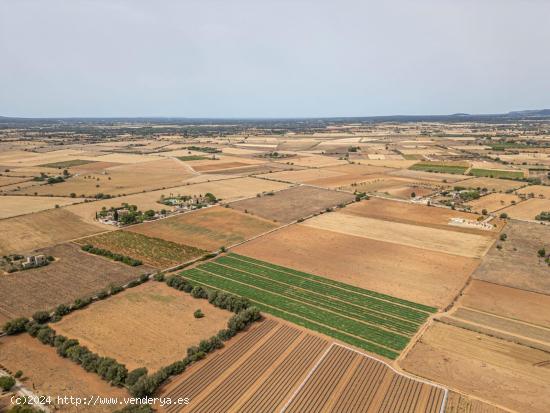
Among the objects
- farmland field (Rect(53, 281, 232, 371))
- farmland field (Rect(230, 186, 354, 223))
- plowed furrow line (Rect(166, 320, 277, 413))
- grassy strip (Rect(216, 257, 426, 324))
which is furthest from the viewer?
farmland field (Rect(230, 186, 354, 223))

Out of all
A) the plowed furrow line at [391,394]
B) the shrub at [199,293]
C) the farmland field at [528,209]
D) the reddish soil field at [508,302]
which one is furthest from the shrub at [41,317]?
the farmland field at [528,209]

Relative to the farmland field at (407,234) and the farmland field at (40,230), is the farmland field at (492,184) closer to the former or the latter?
the farmland field at (407,234)

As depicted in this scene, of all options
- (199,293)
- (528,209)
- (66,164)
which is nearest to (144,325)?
(199,293)

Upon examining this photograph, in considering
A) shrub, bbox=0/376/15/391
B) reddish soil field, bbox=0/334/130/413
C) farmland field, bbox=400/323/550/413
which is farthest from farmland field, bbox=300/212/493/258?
shrub, bbox=0/376/15/391

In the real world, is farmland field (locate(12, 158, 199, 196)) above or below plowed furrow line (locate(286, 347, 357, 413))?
above

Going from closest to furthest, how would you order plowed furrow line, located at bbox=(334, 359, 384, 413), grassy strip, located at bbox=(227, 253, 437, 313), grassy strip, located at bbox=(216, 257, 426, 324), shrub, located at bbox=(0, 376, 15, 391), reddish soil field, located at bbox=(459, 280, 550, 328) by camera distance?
1. plowed furrow line, located at bbox=(334, 359, 384, 413)
2. shrub, located at bbox=(0, 376, 15, 391)
3. reddish soil field, located at bbox=(459, 280, 550, 328)
4. grassy strip, located at bbox=(216, 257, 426, 324)
5. grassy strip, located at bbox=(227, 253, 437, 313)

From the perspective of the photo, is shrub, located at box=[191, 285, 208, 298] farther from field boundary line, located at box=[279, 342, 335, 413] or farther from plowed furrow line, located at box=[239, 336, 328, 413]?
field boundary line, located at box=[279, 342, 335, 413]
